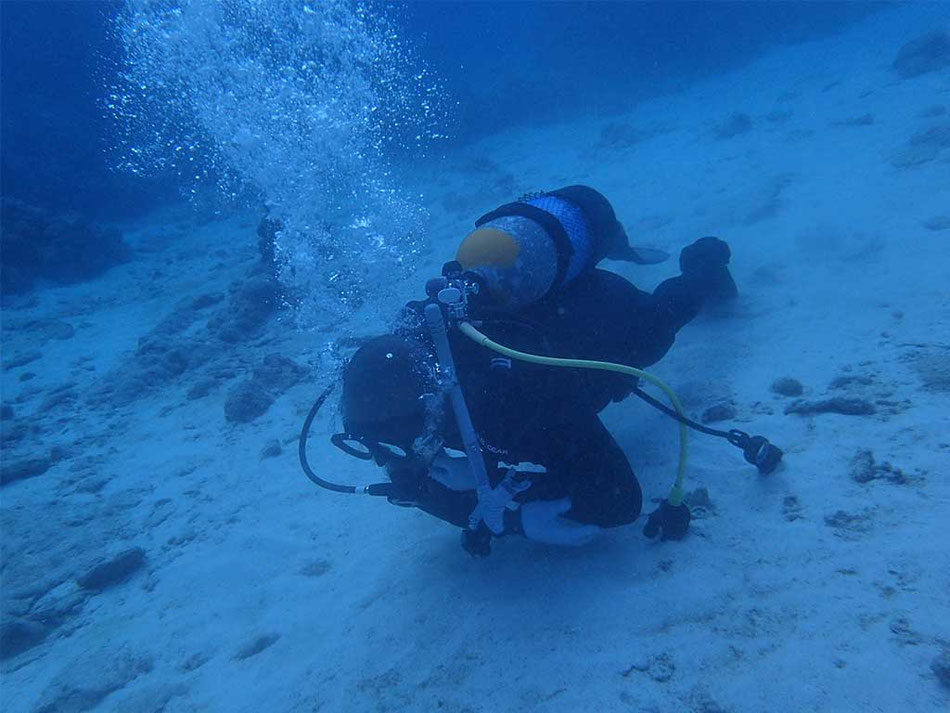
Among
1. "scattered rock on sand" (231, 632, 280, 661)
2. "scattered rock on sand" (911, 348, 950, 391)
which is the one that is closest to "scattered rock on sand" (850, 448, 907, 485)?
"scattered rock on sand" (911, 348, 950, 391)

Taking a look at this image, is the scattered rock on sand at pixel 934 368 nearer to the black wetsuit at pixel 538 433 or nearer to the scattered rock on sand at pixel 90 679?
the black wetsuit at pixel 538 433

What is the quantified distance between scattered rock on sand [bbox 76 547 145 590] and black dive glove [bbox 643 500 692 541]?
4.58m

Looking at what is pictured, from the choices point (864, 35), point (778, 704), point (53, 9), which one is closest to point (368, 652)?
point (778, 704)

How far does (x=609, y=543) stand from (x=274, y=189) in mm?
13521

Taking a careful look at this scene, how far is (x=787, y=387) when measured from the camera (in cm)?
387

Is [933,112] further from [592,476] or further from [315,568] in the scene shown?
[315,568]

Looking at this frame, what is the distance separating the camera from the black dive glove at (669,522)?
9.72 ft

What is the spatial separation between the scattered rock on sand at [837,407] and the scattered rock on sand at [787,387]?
0.19 m

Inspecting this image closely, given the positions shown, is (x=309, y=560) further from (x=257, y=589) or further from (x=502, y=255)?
(x=502, y=255)

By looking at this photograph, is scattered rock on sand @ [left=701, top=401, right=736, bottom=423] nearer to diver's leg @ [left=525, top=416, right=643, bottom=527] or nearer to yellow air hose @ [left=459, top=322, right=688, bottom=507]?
yellow air hose @ [left=459, top=322, right=688, bottom=507]

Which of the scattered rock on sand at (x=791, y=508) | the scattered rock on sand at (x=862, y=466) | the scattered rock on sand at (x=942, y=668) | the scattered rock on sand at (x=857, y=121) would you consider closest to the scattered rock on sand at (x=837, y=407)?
the scattered rock on sand at (x=862, y=466)

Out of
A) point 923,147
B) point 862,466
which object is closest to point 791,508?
point 862,466

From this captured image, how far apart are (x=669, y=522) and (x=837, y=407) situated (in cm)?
150

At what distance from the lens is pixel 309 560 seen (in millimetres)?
4277
